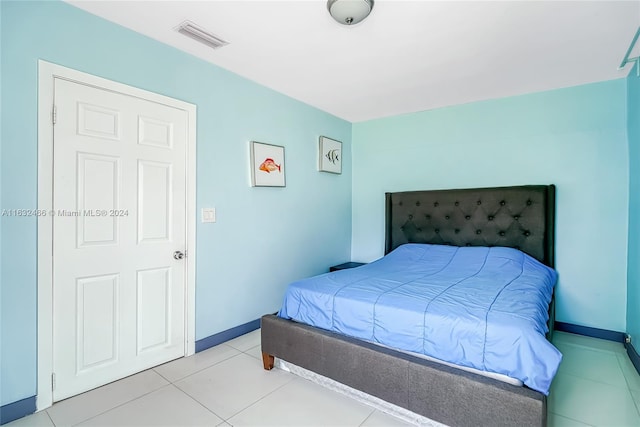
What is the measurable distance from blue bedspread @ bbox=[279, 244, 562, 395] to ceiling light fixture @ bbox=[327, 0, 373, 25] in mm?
1676

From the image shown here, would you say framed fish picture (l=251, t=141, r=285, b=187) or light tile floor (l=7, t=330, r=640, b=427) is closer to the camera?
light tile floor (l=7, t=330, r=640, b=427)

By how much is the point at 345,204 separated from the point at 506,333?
9.45 ft

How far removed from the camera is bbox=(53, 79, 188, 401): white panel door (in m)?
1.82

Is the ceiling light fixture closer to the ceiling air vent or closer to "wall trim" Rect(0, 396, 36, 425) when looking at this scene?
the ceiling air vent

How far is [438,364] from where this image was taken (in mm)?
1528

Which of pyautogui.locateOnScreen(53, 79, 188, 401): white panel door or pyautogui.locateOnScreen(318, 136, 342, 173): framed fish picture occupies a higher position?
pyautogui.locateOnScreen(318, 136, 342, 173): framed fish picture

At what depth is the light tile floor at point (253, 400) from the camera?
166cm

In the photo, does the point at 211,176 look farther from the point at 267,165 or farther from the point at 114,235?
the point at 114,235

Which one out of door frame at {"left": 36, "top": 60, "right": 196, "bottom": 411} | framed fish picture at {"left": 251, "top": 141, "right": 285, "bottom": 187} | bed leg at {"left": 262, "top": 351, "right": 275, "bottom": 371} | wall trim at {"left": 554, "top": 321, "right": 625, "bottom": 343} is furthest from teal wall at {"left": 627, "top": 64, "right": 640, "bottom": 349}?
door frame at {"left": 36, "top": 60, "right": 196, "bottom": 411}

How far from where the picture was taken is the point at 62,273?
71.4 inches

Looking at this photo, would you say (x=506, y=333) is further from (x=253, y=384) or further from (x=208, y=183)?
(x=208, y=183)

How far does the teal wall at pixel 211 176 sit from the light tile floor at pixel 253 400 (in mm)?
360

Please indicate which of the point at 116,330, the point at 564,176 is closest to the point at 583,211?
the point at 564,176

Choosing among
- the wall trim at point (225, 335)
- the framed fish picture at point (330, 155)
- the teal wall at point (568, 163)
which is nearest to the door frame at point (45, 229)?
the wall trim at point (225, 335)
